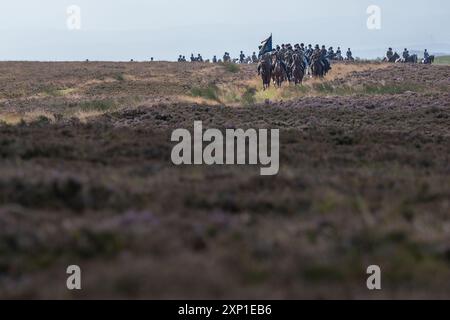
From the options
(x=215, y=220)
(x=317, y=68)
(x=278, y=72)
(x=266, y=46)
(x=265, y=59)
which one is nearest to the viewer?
(x=215, y=220)

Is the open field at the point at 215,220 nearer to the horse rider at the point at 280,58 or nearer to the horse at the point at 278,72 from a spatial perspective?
the horse at the point at 278,72

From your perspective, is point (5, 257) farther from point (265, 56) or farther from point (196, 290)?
point (265, 56)

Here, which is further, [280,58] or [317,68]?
[317,68]

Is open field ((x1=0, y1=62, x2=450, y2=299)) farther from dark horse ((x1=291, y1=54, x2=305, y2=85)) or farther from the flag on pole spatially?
the flag on pole

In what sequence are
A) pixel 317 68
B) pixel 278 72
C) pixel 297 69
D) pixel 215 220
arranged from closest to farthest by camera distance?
1. pixel 215 220
2. pixel 278 72
3. pixel 297 69
4. pixel 317 68

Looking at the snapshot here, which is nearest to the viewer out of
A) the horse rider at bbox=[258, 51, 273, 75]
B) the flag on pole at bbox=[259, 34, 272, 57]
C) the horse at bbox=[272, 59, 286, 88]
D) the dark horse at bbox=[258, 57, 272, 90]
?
the dark horse at bbox=[258, 57, 272, 90]

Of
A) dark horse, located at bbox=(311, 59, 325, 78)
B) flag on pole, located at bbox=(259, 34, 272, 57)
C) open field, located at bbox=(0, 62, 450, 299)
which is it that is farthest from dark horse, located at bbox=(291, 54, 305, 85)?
open field, located at bbox=(0, 62, 450, 299)

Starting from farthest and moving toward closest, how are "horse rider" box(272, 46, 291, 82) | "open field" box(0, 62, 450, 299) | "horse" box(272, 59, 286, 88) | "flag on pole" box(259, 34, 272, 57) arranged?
1. "flag on pole" box(259, 34, 272, 57)
2. "horse rider" box(272, 46, 291, 82)
3. "horse" box(272, 59, 286, 88)
4. "open field" box(0, 62, 450, 299)

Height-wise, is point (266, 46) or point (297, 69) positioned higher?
point (266, 46)

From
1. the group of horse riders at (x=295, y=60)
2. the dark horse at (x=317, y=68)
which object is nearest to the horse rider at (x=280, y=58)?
the group of horse riders at (x=295, y=60)

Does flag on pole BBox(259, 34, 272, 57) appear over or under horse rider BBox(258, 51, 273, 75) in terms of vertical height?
over

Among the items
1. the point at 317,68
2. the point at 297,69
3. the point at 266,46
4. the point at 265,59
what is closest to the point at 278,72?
the point at 265,59

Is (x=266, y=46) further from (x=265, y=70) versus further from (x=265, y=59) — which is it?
(x=265, y=70)

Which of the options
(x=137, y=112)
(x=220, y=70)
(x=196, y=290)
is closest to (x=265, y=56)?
(x=220, y=70)
